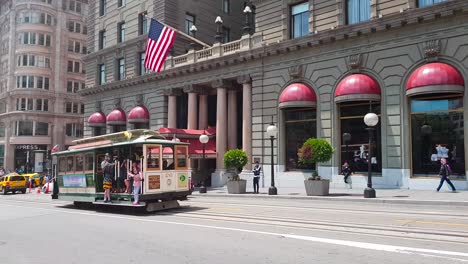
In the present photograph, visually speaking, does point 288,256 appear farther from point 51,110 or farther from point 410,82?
point 51,110

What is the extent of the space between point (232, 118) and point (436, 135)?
15.3 meters

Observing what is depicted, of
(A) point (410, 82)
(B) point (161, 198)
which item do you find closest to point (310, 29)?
(A) point (410, 82)

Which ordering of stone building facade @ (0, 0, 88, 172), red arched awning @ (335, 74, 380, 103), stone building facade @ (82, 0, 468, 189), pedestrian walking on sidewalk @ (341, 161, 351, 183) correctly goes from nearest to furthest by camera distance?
stone building facade @ (82, 0, 468, 189), red arched awning @ (335, 74, 380, 103), pedestrian walking on sidewalk @ (341, 161, 351, 183), stone building facade @ (0, 0, 88, 172)

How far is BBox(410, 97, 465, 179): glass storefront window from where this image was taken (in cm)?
2079

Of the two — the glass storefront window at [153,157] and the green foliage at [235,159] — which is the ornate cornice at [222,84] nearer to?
the green foliage at [235,159]

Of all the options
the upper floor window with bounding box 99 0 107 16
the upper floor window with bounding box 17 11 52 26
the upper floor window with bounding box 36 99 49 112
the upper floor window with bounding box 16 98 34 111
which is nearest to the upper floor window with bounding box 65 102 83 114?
the upper floor window with bounding box 36 99 49 112

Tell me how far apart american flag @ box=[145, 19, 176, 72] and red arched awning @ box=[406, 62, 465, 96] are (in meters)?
16.7

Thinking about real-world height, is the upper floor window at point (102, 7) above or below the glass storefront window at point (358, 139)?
above

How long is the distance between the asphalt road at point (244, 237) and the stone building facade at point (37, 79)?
54984 millimetres

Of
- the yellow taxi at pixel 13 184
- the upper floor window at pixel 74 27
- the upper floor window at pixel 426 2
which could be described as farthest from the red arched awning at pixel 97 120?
the upper floor window at pixel 74 27

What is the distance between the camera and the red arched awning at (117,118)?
1560 inches

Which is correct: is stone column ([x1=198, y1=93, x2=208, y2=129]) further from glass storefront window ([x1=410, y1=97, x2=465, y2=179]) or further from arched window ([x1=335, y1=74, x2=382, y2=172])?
glass storefront window ([x1=410, y1=97, x2=465, y2=179])

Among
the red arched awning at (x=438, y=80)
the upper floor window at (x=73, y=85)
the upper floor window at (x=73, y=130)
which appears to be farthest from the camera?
the upper floor window at (x=73, y=85)

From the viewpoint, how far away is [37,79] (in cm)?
6512
